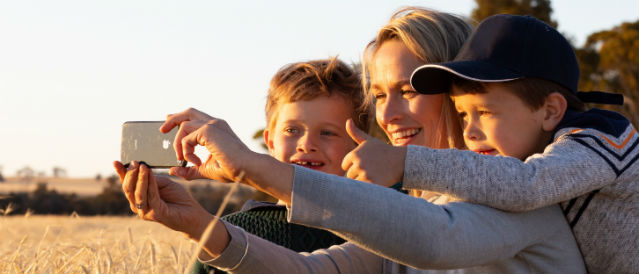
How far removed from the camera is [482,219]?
5.95ft

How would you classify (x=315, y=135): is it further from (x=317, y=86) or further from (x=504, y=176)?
(x=504, y=176)

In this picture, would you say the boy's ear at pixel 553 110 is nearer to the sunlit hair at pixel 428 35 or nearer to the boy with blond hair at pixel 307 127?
the sunlit hair at pixel 428 35

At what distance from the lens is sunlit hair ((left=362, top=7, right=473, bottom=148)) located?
10.2 ft

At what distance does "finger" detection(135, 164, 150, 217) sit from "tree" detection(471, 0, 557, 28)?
1536cm

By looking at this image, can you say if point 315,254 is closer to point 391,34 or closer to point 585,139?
point 585,139

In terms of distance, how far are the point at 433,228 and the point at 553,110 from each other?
31.6 inches

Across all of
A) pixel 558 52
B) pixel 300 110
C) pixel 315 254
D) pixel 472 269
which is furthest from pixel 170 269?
pixel 558 52

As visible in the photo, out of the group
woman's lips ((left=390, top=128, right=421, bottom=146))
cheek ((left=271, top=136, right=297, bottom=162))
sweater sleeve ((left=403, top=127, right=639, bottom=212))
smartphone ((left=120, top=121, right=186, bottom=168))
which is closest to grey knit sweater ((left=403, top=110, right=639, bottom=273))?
sweater sleeve ((left=403, top=127, right=639, bottom=212))

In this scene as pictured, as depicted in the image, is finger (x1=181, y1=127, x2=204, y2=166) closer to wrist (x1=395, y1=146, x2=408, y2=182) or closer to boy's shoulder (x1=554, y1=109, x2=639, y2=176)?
wrist (x1=395, y1=146, x2=408, y2=182)

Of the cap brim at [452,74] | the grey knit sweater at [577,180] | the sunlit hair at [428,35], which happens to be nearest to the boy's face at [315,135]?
the sunlit hair at [428,35]

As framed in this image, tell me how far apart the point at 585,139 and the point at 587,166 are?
11 cm

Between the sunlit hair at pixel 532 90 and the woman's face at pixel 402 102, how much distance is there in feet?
2.56

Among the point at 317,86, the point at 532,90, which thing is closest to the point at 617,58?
the point at 317,86

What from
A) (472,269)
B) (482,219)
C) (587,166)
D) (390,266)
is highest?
(587,166)
